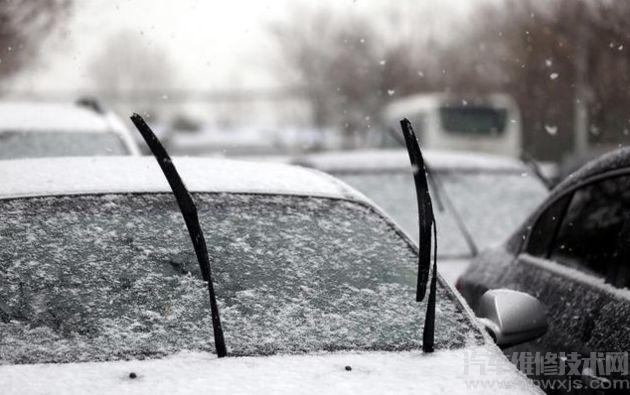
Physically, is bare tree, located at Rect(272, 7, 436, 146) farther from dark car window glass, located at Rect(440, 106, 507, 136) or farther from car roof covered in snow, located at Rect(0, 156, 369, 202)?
car roof covered in snow, located at Rect(0, 156, 369, 202)

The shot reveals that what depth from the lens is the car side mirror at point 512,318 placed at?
3.58 m

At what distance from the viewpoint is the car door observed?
12.5 ft

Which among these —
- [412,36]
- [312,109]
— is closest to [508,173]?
[412,36]

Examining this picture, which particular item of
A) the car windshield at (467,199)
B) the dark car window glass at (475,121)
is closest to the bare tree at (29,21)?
the car windshield at (467,199)

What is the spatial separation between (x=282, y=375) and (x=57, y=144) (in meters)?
5.16

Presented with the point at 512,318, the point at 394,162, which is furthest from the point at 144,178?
the point at 394,162

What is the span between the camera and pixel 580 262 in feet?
14.2

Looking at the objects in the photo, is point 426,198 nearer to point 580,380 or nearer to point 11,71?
point 580,380

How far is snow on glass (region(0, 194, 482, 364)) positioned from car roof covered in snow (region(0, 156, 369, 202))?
5cm

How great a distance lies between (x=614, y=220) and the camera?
13.6 feet

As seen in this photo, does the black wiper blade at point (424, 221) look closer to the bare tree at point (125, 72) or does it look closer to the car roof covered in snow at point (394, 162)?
the car roof covered in snow at point (394, 162)

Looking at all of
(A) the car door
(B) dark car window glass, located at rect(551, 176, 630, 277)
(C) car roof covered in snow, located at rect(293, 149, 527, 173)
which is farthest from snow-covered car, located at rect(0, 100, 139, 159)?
(B) dark car window glass, located at rect(551, 176, 630, 277)

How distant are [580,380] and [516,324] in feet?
1.25

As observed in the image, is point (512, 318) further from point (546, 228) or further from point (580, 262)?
point (546, 228)
